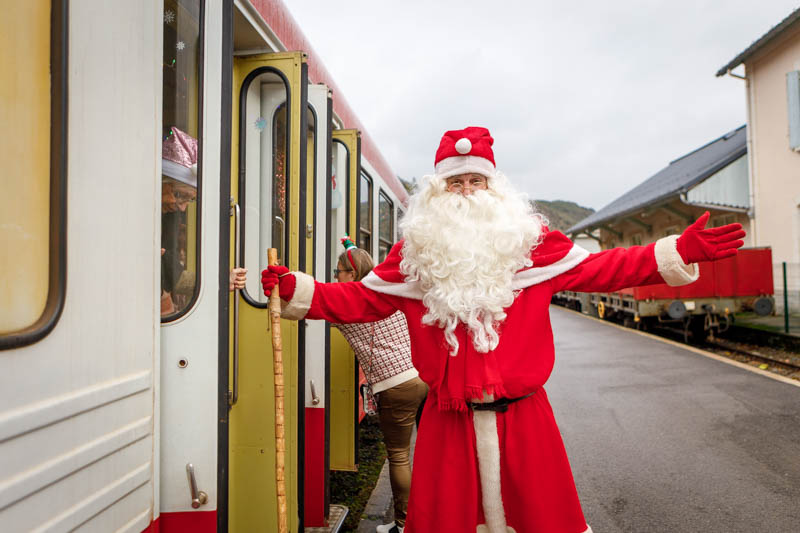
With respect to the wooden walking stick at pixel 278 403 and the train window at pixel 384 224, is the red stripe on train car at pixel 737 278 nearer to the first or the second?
the train window at pixel 384 224

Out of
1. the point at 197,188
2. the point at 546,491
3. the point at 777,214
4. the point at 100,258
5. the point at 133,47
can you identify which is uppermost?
the point at 777,214

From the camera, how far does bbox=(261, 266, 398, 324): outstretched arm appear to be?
6.98 ft

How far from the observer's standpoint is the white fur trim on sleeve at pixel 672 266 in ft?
6.46

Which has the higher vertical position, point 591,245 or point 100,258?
point 591,245

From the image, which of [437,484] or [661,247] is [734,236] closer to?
[661,247]

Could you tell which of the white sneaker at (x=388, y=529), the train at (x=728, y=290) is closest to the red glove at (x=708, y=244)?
the white sneaker at (x=388, y=529)

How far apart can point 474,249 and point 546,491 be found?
3.03 ft

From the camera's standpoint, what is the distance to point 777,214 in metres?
11.6

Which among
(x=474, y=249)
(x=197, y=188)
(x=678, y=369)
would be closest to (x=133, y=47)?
(x=197, y=188)

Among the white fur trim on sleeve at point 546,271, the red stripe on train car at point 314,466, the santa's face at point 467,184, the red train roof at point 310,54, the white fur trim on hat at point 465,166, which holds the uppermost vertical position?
the red train roof at point 310,54

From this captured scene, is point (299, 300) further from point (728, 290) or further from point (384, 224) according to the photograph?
point (728, 290)

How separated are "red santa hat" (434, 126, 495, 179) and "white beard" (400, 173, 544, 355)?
94 millimetres

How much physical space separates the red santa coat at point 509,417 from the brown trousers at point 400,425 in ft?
2.84

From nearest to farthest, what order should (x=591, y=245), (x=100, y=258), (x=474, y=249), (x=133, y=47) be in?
(x=100, y=258) → (x=133, y=47) → (x=474, y=249) → (x=591, y=245)
